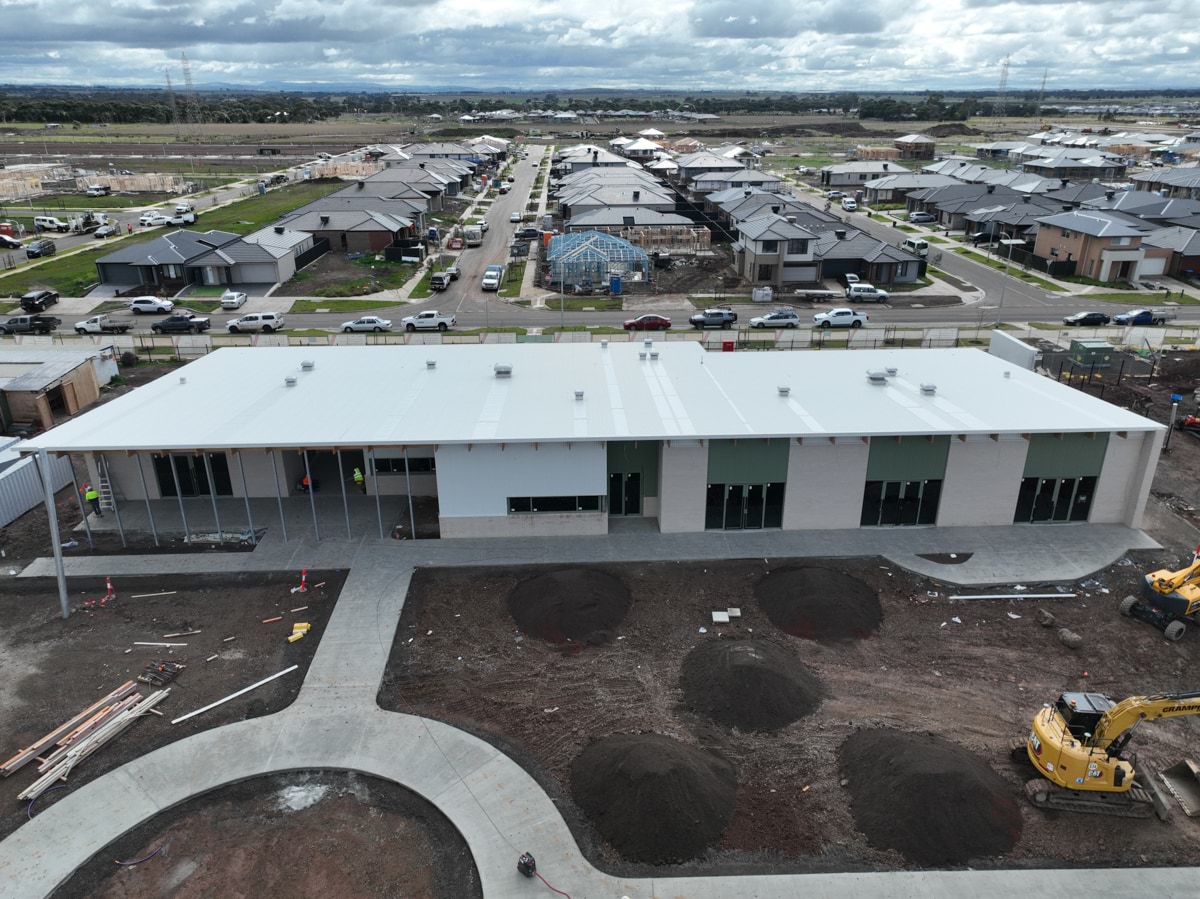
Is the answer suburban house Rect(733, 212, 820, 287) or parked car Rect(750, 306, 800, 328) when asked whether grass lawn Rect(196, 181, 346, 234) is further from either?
parked car Rect(750, 306, 800, 328)

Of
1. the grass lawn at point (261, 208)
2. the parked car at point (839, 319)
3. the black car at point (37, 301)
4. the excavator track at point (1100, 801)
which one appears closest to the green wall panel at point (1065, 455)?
the excavator track at point (1100, 801)

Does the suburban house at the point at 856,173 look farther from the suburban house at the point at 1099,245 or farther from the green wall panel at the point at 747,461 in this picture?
the green wall panel at the point at 747,461

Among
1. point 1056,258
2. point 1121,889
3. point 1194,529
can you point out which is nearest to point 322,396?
point 1121,889

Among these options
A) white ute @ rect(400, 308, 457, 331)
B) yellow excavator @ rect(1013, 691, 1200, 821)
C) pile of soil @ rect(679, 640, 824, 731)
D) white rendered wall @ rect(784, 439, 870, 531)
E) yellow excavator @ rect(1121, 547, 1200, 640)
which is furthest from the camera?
white ute @ rect(400, 308, 457, 331)

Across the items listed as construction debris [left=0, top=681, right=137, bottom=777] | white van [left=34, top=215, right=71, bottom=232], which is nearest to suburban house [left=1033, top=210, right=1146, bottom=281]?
construction debris [left=0, top=681, right=137, bottom=777]

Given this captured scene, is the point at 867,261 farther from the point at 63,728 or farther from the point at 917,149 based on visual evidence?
the point at 917,149
